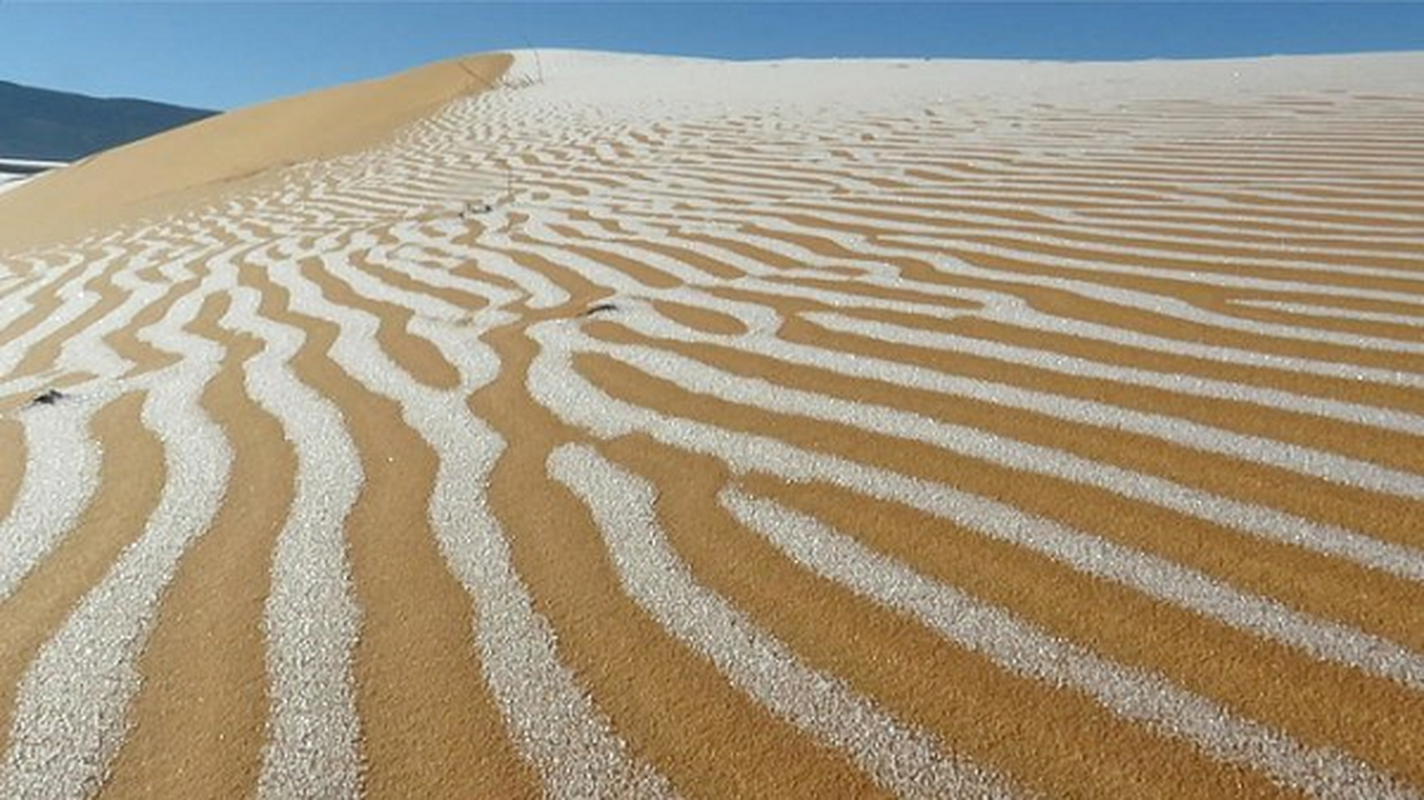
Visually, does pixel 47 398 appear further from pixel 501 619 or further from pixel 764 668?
pixel 764 668

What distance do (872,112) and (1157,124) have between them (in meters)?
3.67

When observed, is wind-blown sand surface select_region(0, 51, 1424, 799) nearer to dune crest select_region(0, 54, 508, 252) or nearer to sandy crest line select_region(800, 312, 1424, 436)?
sandy crest line select_region(800, 312, 1424, 436)

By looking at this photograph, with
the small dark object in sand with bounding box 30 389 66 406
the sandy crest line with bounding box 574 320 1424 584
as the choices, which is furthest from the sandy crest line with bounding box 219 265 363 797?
the sandy crest line with bounding box 574 320 1424 584

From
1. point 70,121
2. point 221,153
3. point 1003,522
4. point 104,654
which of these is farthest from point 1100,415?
point 70,121

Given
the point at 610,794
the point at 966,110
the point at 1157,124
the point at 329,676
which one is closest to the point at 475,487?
the point at 329,676

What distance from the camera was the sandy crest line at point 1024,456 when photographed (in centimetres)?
170

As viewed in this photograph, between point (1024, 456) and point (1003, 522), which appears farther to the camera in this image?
point (1024, 456)

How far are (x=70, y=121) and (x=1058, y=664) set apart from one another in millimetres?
134546

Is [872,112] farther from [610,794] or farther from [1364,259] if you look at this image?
[610,794]

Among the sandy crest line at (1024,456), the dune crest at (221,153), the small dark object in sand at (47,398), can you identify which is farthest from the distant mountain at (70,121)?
the sandy crest line at (1024,456)

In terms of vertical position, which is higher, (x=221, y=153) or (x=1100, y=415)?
(x=1100, y=415)

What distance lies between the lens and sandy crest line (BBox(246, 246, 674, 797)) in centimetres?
135

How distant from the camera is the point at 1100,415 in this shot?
2.33 metres

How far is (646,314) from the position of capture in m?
3.55
